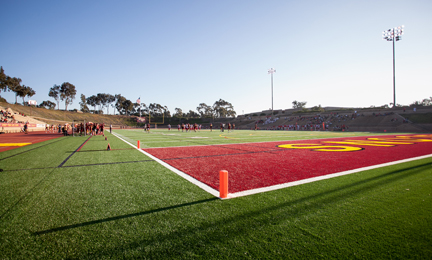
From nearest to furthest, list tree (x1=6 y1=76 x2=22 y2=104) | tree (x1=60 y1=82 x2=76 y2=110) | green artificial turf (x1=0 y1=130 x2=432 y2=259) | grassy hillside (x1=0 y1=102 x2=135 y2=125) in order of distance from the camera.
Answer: green artificial turf (x1=0 y1=130 x2=432 y2=259) < grassy hillside (x1=0 y1=102 x2=135 y2=125) < tree (x1=6 y1=76 x2=22 y2=104) < tree (x1=60 y1=82 x2=76 y2=110)

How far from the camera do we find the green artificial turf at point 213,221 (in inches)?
85.7

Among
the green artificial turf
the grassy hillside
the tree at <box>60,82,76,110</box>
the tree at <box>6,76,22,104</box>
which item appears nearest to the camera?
the green artificial turf

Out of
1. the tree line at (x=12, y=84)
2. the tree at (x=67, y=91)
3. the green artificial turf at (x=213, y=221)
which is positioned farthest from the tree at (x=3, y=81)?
the green artificial turf at (x=213, y=221)

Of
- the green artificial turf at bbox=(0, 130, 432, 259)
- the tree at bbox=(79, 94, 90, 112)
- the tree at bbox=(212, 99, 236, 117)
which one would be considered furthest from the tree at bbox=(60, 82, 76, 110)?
the green artificial turf at bbox=(0, 130, 432, 259)

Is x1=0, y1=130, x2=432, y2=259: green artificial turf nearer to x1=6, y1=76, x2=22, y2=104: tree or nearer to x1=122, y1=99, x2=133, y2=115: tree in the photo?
x1=6, y1=76, x2=22, y2=104: tree

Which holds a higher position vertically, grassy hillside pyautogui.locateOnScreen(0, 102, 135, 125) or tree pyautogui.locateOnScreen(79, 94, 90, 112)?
tree pyautogui.locateOnScreen(79, 94, 90, 112)

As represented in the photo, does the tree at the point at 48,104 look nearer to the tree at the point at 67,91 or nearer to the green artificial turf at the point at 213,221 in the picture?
the tree at the point at 67,91

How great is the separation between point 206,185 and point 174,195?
2.74 feet

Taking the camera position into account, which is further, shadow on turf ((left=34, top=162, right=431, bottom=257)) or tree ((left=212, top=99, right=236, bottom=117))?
tree ((left=212, top=99, right=236, bottom=117))

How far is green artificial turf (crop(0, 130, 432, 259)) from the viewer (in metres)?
2.18

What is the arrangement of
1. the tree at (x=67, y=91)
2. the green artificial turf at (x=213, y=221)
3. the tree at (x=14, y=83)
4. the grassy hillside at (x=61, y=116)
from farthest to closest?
the tree at (x=67, y=91) < the tree at (x=14, y=83) < the grassy hillside at (x=61, y=116) < the green artificial turf at (x=213, y=221)

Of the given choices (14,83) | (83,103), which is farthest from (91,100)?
(14,83)

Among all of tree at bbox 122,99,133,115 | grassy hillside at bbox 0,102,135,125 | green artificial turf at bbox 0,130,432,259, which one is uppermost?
tree at bbox 122,99,133,115

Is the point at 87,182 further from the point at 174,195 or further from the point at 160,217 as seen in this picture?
the point at 160,217
